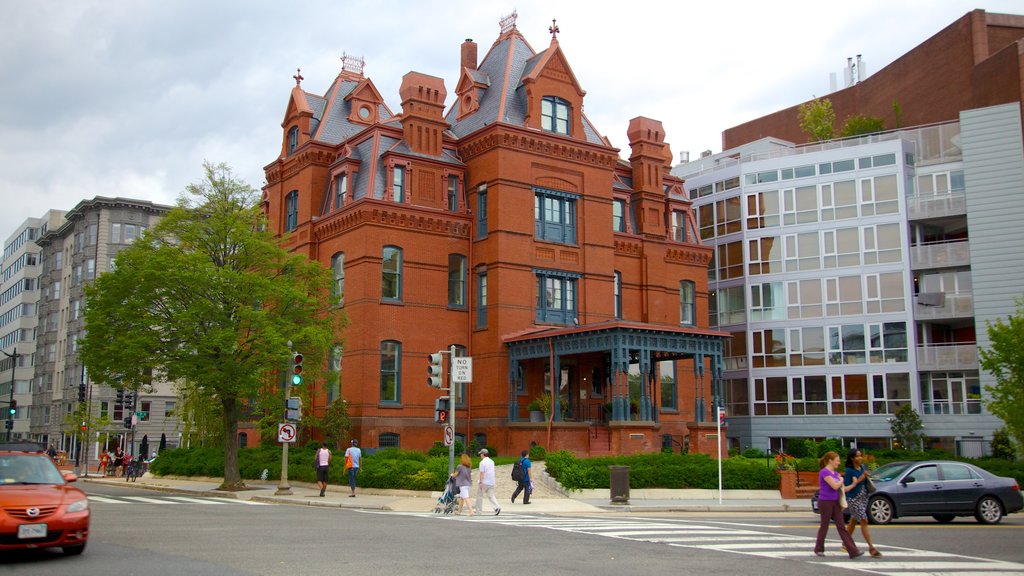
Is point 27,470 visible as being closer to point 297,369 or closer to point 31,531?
point 31,531

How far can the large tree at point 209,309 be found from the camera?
30703mm

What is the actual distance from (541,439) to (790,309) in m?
18.6

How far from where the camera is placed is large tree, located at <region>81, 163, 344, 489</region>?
30.7 m

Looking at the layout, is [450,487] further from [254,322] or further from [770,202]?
[770,202]

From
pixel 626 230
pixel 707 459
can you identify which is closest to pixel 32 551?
pixel 707 459

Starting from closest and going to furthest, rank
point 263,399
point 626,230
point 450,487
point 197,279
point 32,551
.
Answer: point 32,551
point 450,487
point 197,279
point 263,399
point 626,230

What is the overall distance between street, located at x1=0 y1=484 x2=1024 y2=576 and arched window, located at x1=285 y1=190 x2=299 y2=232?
76.9 feet

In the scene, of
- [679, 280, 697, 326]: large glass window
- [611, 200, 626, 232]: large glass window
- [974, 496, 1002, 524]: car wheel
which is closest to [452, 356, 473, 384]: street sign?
[974, 496, 1002, 524]: car wheel

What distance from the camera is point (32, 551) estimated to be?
13359 mm

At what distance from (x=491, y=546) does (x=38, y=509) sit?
6.67 meters

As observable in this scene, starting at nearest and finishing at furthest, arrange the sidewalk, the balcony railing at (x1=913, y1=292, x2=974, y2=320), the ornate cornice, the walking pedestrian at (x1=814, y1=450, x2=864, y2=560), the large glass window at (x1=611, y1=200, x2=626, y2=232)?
the walking pedestrian at (x1=814, y1=450, x2=864, y2=560) < the sidewalk < the ornate cornice < the balcony railing at (x1=913, y1=292, x2=974, y2=320) < the large glass window at (x1=611, y1=200, x2=626, y2=232)

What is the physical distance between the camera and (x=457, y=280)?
40781 millimetres

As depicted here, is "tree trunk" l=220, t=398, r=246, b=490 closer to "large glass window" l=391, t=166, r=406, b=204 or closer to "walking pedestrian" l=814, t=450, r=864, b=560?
"large glass window" l=391, t=166, r=406, b=204

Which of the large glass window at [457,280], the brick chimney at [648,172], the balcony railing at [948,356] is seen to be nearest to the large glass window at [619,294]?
the brick chimney at [648,172]
